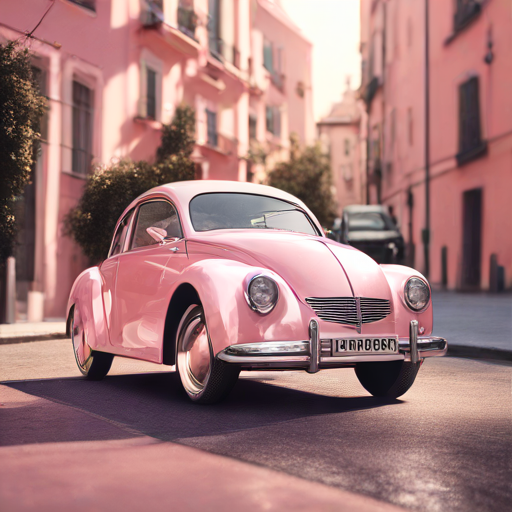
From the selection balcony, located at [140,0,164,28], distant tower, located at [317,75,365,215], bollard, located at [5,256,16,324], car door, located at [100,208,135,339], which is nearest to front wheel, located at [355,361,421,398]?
car door, located at [100,208,135,339]

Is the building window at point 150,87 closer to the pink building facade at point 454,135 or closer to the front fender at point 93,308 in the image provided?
the pink building facade at point 454,135

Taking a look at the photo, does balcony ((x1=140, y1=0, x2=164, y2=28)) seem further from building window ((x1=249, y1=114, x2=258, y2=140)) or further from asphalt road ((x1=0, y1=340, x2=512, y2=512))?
asphalt road ((x1=0, y1=340, x2=512, y2=512))

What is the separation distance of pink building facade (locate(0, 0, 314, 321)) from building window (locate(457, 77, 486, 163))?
785cm

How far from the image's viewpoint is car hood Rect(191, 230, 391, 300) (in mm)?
6539

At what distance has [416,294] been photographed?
6.98 metres

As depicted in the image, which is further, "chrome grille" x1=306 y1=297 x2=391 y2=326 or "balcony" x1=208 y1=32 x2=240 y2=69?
"balcony" x1=208 y1=32 x2=240 y2=69

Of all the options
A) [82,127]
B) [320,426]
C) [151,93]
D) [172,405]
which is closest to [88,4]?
[82,127]

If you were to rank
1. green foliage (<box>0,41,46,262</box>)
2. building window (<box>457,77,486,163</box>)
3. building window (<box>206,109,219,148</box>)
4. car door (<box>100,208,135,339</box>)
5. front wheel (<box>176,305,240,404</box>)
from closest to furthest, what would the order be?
1. front wheel (<box>176,305,240,404</box>)
2. car door (<box>100,208,135,339</box>)
3. green foliage (<box>0,41,46,262</box>)
4. building window (<box>457,77,486,163</box>)
5. building window (<box>206,109,219,148</box>)

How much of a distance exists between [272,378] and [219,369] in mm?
2418

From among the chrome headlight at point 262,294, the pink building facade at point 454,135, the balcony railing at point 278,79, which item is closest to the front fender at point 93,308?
the chrome headlight at point 262,294

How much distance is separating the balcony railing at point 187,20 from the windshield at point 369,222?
713cm

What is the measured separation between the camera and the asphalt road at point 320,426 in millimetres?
4398

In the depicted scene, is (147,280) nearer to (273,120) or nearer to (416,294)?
(416,294)

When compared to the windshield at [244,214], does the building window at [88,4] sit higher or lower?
higher
